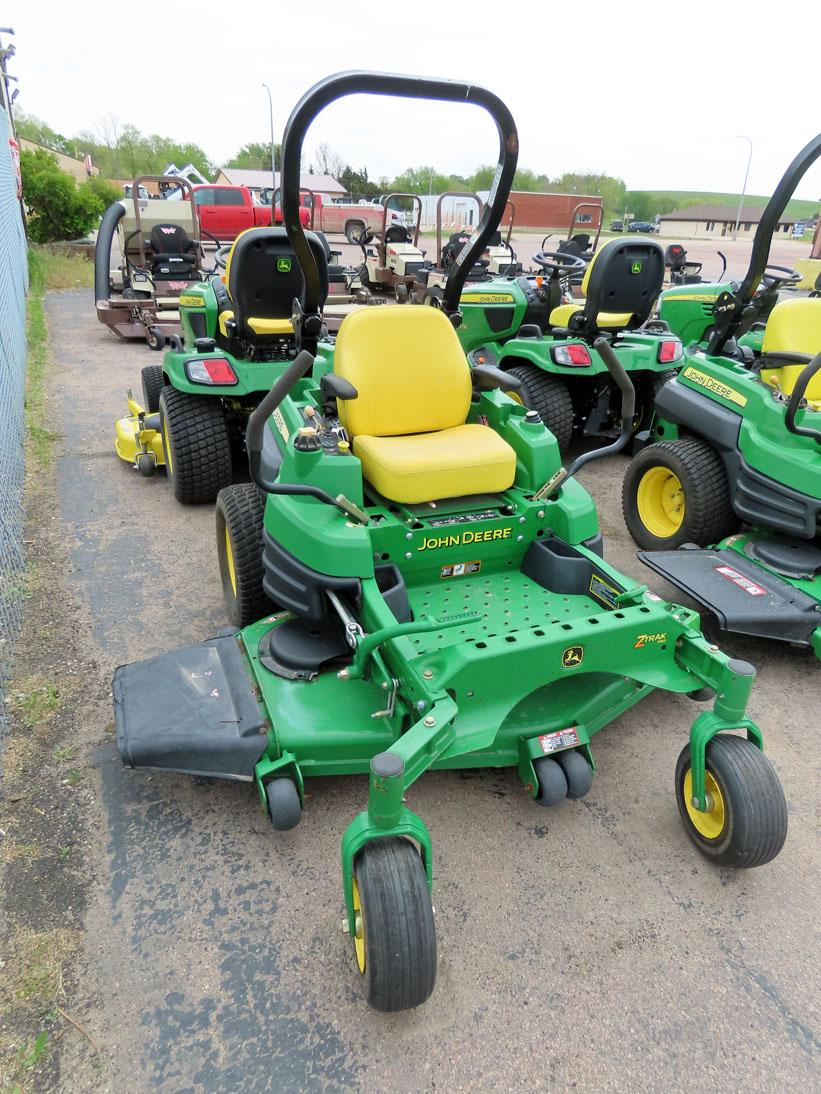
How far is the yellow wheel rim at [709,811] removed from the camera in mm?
2215

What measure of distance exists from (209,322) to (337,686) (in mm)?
3389

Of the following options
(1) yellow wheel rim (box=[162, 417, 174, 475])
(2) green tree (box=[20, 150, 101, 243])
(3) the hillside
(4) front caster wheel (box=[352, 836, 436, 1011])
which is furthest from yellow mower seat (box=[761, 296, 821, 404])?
(3) the hillside

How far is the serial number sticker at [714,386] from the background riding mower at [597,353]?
3.07 feet

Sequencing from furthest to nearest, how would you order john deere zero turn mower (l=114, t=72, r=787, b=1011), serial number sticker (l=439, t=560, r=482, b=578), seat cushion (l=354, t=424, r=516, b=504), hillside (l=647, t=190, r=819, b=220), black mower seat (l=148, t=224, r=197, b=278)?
hillside (l=647, t=190, r=819, b=220) < black mower seat (l=148, t=224, r=197, b=278) < serial number sticker (l=439, t=560, r=482, b=578) < seat cushion (l=354, t=424, r=516, b=504) < john deere zero turn mower (l=114, t=72, r=787, b=1011)

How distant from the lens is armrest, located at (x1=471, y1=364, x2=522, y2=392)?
3137 millimetres

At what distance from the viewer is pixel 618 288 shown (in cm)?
548

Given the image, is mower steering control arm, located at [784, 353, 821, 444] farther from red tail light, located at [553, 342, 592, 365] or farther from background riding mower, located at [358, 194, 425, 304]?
background riding mower, located at [358, 194, 425, 304]

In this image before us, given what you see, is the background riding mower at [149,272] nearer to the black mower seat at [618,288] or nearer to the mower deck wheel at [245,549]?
the black mower seat at [618,288]

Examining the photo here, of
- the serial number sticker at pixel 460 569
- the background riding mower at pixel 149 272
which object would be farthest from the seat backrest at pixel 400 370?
the background riding mower at pixel 149 272

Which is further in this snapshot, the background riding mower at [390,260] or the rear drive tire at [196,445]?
the background riding mower at [390,260]

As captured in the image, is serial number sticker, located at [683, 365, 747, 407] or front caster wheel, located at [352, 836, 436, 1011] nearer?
front caster wheel, located at [352, 836, 436, 1011]

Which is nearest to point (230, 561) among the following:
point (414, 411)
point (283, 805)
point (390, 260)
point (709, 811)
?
point (414, 411)

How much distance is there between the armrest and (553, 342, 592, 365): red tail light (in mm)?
2067

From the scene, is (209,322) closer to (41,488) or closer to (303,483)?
(41,488)
